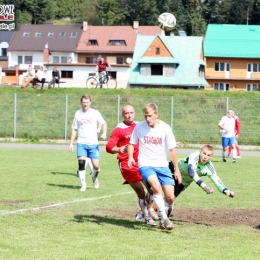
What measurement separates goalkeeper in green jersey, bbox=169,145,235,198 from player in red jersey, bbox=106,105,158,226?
574mm

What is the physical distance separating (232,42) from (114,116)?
165ft

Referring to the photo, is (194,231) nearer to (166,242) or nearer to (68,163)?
(166,242)

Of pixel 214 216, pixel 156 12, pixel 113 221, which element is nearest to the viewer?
Answer: pixel 113 221

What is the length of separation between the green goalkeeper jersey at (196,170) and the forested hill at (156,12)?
106 meters

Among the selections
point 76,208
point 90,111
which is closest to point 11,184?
point 90,111

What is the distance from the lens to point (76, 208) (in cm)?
1206

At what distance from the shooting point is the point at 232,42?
273 ft

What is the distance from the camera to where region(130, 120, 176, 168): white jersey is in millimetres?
9844

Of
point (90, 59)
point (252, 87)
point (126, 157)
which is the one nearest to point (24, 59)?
point (90, 59)

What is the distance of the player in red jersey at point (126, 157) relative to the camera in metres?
10.6

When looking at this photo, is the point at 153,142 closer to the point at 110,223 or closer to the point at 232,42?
the point at 110,223

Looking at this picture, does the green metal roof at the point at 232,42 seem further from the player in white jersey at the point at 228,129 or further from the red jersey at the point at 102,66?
the player in white jersey at the point at 228,129

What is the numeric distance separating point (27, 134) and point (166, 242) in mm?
27016

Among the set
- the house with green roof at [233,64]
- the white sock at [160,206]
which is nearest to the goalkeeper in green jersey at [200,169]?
the white sock at [160,206]
